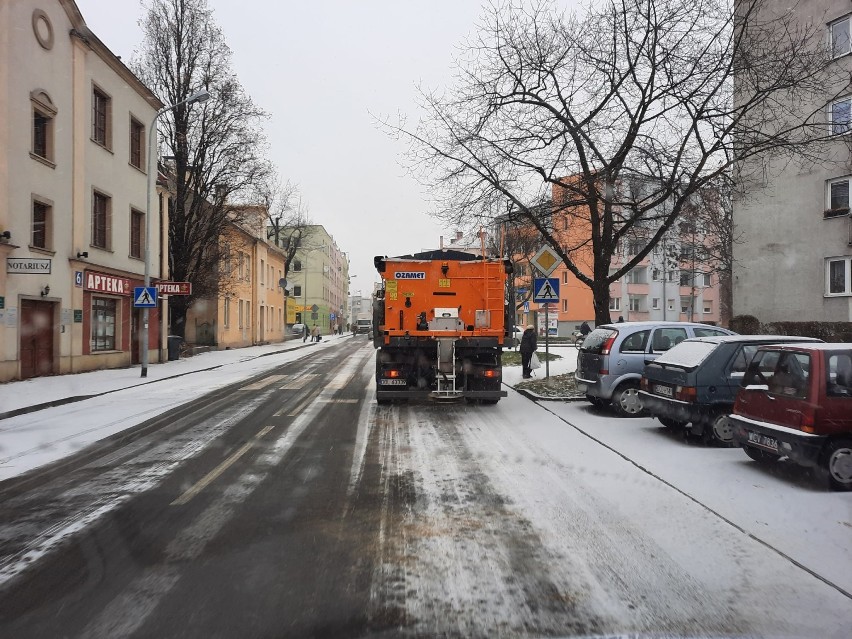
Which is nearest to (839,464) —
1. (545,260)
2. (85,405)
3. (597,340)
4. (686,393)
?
(686,393)

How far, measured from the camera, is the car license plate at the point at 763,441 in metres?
6.28

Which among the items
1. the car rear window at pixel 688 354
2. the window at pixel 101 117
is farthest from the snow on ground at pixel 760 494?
the window at pixel 101 117

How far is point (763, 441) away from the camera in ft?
21.2

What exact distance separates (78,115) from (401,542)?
63.8 ft

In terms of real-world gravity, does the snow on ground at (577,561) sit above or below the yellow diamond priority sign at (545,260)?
below

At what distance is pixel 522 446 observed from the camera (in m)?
8.06

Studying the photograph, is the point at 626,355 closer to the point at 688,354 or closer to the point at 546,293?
the point at 688,354

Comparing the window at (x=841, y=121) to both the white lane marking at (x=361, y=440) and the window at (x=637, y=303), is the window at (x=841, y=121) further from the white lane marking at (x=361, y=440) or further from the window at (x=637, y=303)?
the window at (x=637, y=303)

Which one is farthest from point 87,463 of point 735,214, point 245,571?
point 735,214

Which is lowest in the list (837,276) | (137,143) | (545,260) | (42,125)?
(545,260)

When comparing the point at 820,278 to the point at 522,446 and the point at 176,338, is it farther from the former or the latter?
the point at 176,338

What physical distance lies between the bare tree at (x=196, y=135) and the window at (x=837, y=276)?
24442 mm

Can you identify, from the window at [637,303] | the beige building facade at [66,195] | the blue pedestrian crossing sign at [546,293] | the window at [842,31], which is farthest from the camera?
the window at [637,303]

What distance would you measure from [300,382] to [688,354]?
11014 millimetres
